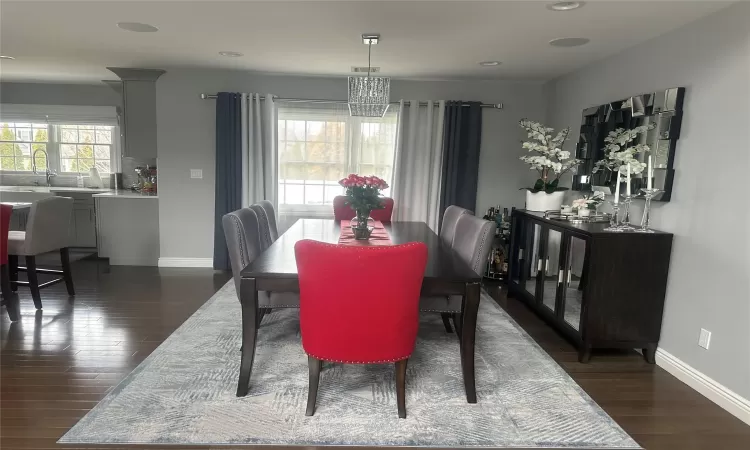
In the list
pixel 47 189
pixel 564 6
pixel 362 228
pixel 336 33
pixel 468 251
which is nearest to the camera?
pixel 564 6

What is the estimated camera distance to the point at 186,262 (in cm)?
512

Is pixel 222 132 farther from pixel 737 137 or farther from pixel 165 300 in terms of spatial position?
pixel 737 137

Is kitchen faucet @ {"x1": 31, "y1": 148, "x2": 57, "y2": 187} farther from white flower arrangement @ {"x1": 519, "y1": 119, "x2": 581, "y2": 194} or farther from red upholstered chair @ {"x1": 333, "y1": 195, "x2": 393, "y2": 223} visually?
white flower arrangement @ {"x1": 519, "y1": 119, "x2": 581, "y2": 194}

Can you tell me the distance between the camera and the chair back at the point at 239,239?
246 centimetres

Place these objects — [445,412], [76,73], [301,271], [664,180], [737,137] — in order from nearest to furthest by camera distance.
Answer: [301,271] → [445,412] → [737,137] → [664,180] → [76,73]

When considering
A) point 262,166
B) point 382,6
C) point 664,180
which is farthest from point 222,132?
point 664,180

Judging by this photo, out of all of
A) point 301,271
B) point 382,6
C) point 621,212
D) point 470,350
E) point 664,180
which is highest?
point 382,6

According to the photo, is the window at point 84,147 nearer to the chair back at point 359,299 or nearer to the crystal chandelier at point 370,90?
the crystal chandelier at point 370,90

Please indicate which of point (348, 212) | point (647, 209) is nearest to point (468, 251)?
point (647, 209)

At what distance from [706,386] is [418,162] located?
326 centimetres

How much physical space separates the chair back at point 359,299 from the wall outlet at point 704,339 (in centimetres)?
176

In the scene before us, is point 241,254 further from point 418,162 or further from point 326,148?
point 418,162

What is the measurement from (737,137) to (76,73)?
6317mm

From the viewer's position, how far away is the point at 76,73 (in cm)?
522
